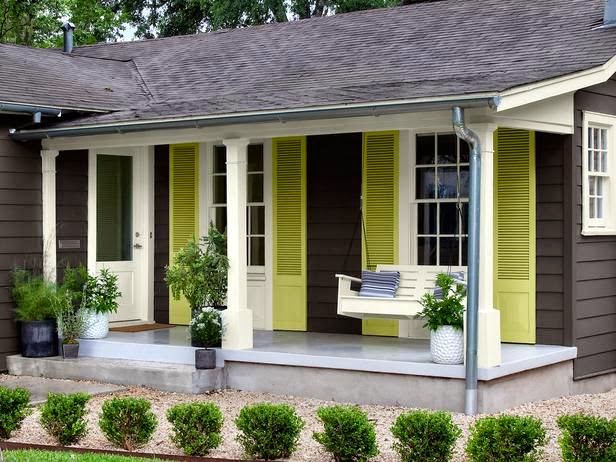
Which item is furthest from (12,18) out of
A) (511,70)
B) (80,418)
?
(80,418)

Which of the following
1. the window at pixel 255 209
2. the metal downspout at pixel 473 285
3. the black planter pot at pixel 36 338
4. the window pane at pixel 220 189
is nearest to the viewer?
the metal downspout at pixel 473 285

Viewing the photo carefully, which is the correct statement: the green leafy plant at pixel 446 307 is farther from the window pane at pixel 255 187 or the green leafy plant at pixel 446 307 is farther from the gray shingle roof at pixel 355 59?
the window pane at pixel 255 187

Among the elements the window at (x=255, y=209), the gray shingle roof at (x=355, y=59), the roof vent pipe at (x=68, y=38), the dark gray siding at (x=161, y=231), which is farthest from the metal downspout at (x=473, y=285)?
the roof vent pipe at (x=68, y=38)

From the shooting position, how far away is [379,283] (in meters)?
11.1

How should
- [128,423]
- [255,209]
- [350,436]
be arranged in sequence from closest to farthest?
[350,436]
[128,423]
[255,209]

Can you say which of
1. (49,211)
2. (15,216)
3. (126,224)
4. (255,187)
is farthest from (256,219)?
(15,216)

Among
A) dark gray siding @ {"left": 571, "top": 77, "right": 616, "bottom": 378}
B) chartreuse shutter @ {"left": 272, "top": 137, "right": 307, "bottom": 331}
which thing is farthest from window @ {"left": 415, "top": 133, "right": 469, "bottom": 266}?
chartreuse shutter @ {"left": 272, "top": 137, "right": 307, "bottom": 331}

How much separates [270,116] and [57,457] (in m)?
4.08

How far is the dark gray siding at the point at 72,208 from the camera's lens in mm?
12258

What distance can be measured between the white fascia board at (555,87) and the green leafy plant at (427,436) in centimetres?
292

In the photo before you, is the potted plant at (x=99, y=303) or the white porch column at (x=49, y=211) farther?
the white porch column at (x=49, y=211)

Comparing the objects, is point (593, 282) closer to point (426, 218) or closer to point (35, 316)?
point (426, 218)

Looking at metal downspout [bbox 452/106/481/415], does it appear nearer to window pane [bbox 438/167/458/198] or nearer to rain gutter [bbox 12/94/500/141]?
rain gutter [bbox 12/94/500/141]

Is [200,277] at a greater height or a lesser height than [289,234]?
lesser
